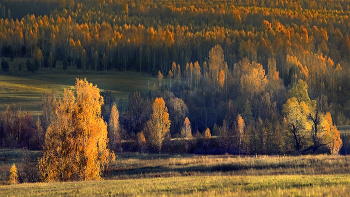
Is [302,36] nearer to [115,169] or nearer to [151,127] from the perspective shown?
[151,127]

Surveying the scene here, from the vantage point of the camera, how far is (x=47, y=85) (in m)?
128

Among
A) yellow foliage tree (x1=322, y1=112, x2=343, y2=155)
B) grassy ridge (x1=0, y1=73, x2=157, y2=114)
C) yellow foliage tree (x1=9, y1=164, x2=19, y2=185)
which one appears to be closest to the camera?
yellow foliage tree (x1=9, y1=164, x2=19, y2=185)

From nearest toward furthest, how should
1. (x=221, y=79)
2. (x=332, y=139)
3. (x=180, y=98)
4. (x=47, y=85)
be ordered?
(x=332, y=139) → (x=180, y=98) → (x=221, y=79) → (x=47, y=85)

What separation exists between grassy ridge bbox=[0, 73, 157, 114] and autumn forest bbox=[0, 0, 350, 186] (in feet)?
15.6

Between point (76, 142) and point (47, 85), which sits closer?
point (76, 142)

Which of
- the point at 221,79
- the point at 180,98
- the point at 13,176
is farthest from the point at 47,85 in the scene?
the point at 13,176

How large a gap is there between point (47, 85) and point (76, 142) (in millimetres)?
97038

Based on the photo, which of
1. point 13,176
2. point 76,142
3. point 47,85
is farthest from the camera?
point 47,85

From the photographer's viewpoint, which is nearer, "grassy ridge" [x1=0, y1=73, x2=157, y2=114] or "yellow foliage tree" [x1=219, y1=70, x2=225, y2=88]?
"grassy ridge" [x1=0, y1=73, x2=157, y2=114]

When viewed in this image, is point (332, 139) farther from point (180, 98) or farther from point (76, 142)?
point (180, 98)

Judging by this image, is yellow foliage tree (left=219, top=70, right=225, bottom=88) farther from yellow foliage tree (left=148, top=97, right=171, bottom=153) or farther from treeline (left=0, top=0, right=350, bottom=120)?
yellow foliage tree (left=148, top=97, right=171, bottom=153)

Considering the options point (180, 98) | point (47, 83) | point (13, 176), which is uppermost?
point (47, 83)

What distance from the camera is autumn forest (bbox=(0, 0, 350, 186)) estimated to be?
36.8 meters

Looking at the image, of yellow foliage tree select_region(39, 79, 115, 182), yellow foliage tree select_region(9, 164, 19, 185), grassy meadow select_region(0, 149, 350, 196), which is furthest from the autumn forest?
grassy meadow select_region(0, 149, 350, 196)
